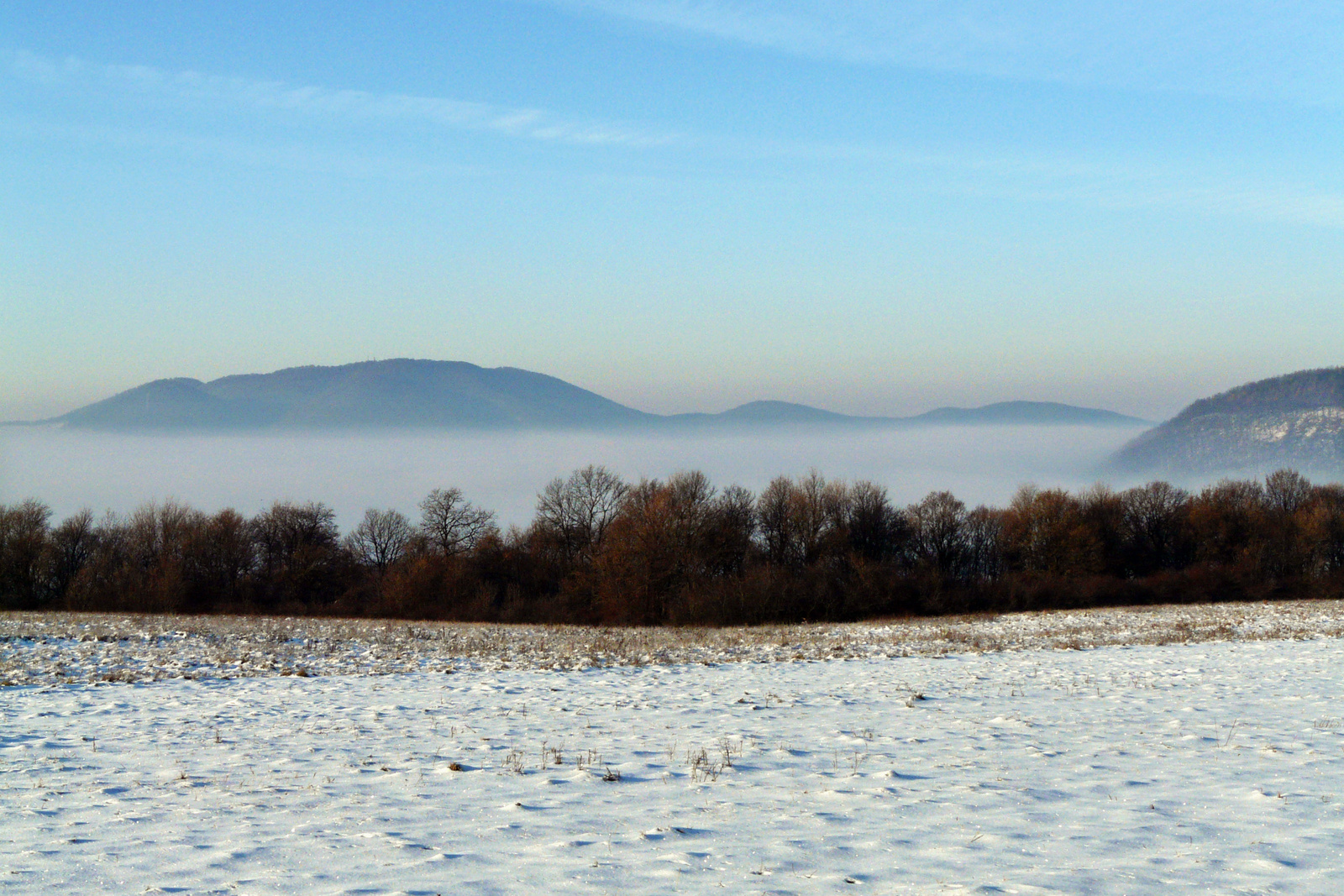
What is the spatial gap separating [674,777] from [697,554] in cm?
4890

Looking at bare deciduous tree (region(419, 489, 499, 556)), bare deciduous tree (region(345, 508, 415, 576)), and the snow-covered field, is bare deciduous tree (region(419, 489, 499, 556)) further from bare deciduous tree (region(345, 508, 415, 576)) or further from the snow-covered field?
the snow-covered field

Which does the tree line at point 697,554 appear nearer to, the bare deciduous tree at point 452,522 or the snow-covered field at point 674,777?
the bare deciduous tree at point 452,522

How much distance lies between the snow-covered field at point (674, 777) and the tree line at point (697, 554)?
35318 mm

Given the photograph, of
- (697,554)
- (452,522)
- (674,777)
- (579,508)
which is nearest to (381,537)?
(452,522)

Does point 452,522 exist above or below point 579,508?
below

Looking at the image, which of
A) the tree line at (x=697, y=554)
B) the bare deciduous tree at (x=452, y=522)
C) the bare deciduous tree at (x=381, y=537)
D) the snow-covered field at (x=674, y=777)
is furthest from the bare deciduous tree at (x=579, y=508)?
the snow-covered field at (x=674, y=777)

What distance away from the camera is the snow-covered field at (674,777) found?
25.5 feet

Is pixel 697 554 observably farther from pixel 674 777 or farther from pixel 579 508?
pixel 674 777

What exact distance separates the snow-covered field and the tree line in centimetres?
3532

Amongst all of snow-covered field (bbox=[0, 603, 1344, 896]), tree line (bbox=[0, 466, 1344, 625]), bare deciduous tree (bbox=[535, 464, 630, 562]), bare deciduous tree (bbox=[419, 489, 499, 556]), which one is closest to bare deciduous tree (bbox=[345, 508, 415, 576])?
tree line (bbox=[0, 466, 1344, 625])

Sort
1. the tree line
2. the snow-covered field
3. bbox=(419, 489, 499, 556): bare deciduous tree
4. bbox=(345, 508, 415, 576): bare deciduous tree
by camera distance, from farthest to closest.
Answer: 1. bbox=(345, 508, 415, 576): bare deciduous tree
2. bbox=(419, 489, 499, 556): bare deciduous tree
3. the tree line
4. the snow-covered field

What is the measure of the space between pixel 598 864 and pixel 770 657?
16205 mm

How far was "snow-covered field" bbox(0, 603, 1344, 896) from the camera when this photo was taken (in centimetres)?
777

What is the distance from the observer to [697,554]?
59.5 metres
